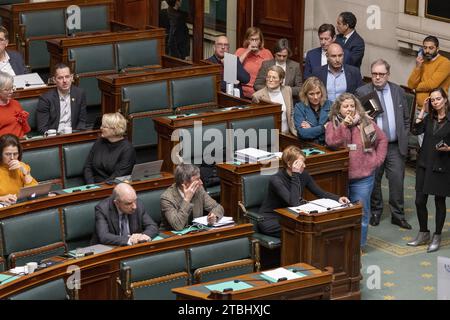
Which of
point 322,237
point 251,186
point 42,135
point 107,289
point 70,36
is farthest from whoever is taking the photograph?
point 70,36

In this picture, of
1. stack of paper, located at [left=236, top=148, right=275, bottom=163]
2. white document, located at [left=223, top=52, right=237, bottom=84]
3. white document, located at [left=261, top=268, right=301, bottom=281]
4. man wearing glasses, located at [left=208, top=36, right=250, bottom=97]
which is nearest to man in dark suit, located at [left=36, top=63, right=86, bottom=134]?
white document, located at [left=223, top=52, right=237, bottom=84]

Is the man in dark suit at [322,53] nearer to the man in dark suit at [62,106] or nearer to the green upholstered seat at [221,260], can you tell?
the man in dark suit at [62,106]

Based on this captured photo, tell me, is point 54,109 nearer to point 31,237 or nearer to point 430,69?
point 31,237

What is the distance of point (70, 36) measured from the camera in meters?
11.3

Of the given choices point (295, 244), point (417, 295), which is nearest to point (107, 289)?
point (295, 244)

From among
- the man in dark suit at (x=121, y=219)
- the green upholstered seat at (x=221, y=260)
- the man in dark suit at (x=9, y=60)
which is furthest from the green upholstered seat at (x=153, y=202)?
the man in dark suit at (x=9, y=60)

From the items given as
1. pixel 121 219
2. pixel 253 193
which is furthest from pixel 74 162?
pixel 253 193

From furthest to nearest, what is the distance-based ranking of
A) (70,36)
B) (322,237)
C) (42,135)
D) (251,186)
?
(70,36), (42,135), (251,186), (322,237)

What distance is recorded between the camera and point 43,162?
28.7 feet

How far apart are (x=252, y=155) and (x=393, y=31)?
3.60 meters

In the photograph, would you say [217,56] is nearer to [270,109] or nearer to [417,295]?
[270,109]

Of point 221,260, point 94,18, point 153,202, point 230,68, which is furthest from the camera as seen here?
point 94,18

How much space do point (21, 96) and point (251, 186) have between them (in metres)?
2.29

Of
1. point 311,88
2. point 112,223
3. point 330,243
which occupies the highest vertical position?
point 311,88
